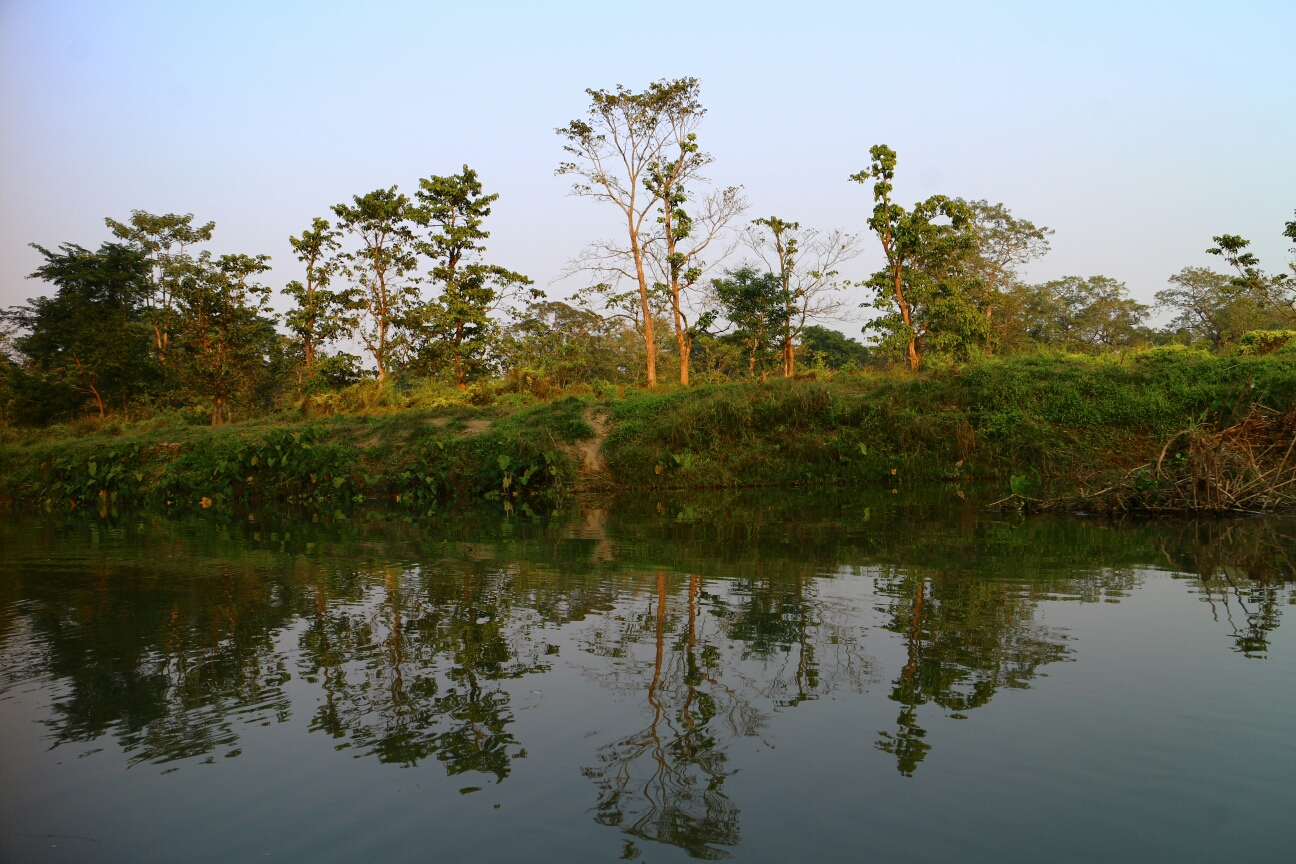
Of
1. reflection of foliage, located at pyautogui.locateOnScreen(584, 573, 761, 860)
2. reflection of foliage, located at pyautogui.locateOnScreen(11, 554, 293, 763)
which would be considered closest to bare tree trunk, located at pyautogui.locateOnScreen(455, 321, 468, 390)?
reflection of foliage, located at pyautogui.locateOnScreen(11, 554, 293, 763)

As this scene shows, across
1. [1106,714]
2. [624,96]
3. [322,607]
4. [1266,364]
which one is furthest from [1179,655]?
[624,96]

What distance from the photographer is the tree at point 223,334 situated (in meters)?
26.0

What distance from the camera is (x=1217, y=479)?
8375 millimetres

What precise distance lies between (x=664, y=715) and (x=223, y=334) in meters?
27.9

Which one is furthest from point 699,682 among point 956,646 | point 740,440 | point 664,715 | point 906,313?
point 906,313

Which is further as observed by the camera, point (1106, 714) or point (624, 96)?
point (624, 96)

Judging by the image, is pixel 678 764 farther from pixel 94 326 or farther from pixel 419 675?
pixel 94 326

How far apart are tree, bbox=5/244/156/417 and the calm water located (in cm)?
2721

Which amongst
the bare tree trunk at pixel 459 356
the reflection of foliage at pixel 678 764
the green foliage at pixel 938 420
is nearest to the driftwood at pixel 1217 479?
the green foliage at pixel 938 420

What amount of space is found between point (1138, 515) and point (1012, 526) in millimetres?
1631

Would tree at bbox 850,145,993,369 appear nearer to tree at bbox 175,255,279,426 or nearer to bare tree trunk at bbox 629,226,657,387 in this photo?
bare tree trunk at bbox 629,226,657,387

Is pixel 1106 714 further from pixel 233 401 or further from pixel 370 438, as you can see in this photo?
pixel 233 401

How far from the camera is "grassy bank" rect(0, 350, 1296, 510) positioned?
15062mm

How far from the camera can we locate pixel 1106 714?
288cm
